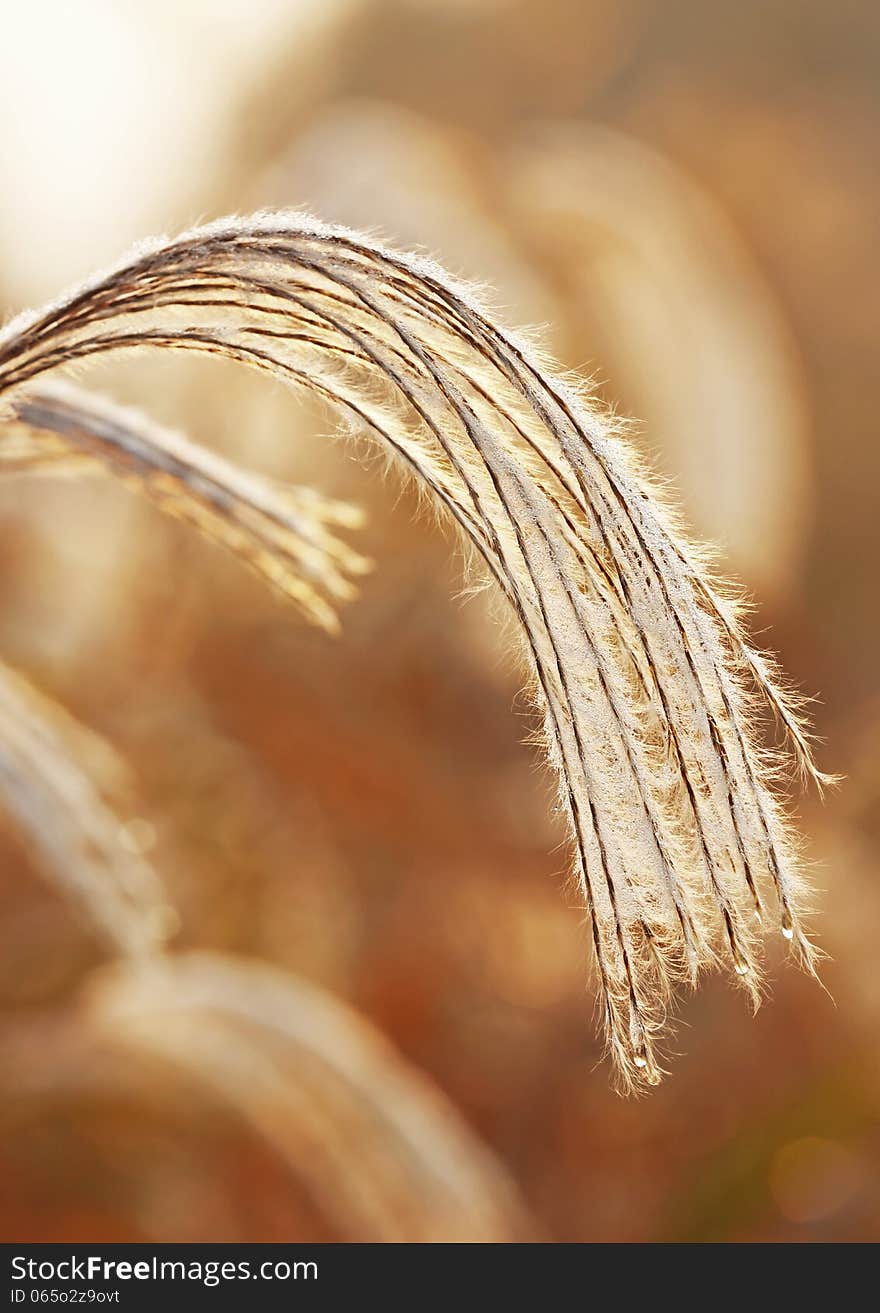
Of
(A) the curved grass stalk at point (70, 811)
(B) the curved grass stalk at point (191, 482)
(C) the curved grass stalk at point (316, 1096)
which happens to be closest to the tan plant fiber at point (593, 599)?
(B) the curved grass stalk at point (191, 482)

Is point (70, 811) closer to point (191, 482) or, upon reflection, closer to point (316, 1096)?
point (191, 482)

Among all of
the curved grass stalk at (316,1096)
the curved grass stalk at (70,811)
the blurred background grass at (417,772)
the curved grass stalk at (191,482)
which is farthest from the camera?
the blurred background grass at (417,772)

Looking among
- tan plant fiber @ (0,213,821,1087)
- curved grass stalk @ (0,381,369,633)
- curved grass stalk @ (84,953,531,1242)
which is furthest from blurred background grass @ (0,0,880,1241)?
tan plant fiber @ (0,213,821,1087)

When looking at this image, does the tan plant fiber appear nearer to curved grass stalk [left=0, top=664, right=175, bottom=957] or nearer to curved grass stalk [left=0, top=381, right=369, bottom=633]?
curved grass stalk [left=0, top=381, right=369, bottom=633]

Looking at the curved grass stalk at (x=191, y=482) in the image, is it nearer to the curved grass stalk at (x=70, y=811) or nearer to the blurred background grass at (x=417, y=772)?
the curved grass stalk at (x=70, y=811)
